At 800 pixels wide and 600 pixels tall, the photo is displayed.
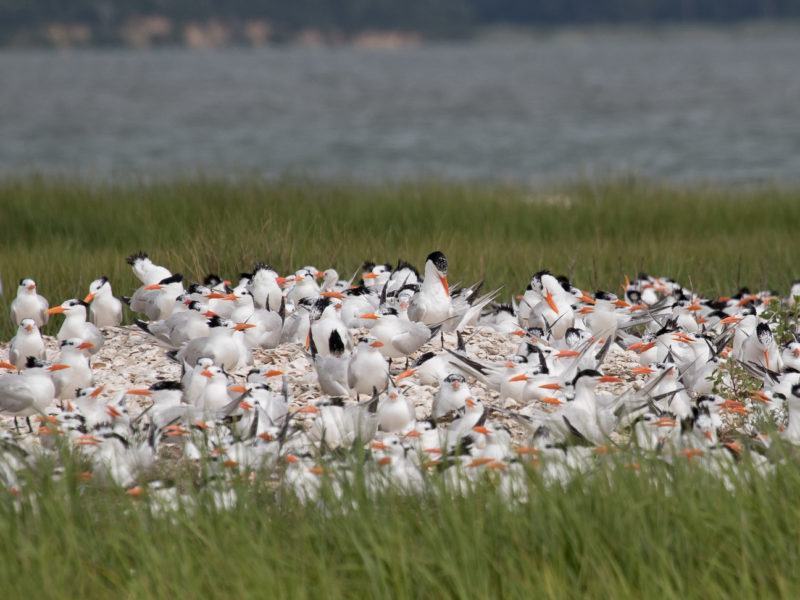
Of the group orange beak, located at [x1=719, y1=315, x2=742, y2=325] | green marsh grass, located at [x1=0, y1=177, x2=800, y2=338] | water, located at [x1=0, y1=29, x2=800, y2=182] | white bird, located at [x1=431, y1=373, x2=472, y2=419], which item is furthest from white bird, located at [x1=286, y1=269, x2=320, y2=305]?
water, located at [x1=0, y1=29, x2=800, y2=182]

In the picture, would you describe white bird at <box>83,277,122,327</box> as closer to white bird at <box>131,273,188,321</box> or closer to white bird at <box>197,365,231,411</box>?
white bird at <box>131,273,188,321</box>

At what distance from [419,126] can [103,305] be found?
151 ft

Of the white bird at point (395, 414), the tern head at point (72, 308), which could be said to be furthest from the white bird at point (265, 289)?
the white bird at point (395, 414)

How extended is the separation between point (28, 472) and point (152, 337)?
2.88 metres

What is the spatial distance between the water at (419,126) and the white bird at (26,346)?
7.66m

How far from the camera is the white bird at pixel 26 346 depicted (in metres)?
6.99

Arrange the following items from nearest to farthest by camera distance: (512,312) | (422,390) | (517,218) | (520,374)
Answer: (520,374) → (422,390) → (512,312) → (517,218)

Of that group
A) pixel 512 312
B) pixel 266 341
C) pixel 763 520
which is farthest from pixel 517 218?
pixel 763 520

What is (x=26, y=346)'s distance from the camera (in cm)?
699

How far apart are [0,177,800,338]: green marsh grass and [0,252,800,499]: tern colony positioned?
1242 mm

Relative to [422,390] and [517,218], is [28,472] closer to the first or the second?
[422,390]

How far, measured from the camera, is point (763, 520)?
418 cm

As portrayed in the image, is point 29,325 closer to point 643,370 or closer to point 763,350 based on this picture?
point 643,370

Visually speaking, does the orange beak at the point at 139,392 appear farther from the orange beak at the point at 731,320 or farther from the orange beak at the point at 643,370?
the orange beak at the point at 731,320
